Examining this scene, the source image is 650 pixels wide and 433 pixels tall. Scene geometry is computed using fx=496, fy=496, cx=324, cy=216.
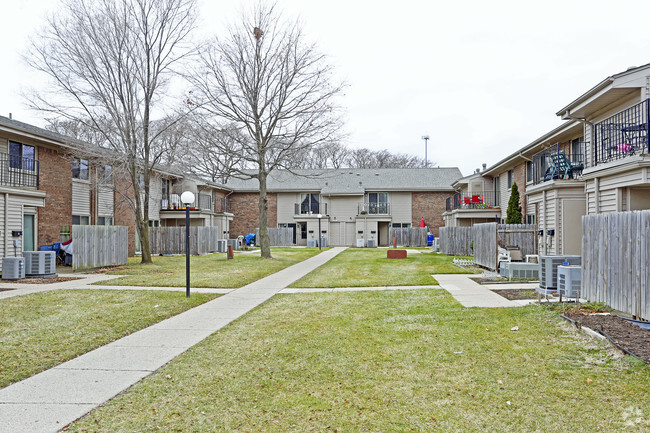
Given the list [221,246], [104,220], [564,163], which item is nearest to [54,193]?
[104,220]

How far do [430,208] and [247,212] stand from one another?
16777mm

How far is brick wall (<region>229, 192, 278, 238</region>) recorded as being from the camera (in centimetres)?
4581

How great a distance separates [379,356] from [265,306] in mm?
4842

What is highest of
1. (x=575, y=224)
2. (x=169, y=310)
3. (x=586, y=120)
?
(x=586, y=120)

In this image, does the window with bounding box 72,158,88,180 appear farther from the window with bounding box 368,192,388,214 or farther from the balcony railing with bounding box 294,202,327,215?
the window with bounding box 368,192,388,214

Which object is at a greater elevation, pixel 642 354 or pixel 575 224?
pixel 575 224

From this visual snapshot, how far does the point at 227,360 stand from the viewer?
20.7 ft

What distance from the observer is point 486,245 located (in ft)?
57.1

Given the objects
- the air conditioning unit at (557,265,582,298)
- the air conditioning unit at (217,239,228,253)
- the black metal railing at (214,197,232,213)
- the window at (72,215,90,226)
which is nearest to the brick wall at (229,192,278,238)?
the black metal railing at (214,197,232,213)

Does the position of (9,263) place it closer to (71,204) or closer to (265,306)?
(71,204)

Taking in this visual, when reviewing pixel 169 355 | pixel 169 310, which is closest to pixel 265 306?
pixel 169 310

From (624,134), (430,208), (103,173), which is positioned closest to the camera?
(624,134)

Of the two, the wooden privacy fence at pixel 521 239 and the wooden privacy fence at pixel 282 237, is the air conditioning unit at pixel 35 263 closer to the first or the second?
the wooden privacy fence at pixel 521 239

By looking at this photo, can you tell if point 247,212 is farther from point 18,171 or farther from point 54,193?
point 18,171
